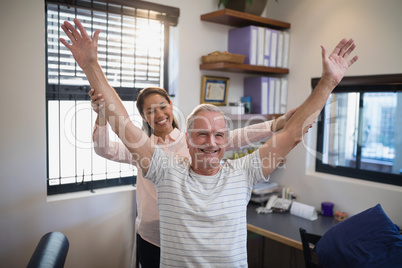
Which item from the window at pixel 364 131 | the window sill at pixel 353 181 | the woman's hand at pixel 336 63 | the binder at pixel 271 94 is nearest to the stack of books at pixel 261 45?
the binder at pixel 271 94

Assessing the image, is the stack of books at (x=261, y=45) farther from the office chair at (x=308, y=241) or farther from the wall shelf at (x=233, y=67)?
the office chair at (x=308, y=241)

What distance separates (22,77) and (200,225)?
59.4 inches

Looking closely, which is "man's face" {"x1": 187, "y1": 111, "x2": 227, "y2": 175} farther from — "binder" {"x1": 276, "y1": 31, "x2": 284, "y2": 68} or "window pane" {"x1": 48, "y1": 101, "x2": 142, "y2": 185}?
"binder" {"x1": 276, "y1": 31, "x2": 284, "y2": 68}

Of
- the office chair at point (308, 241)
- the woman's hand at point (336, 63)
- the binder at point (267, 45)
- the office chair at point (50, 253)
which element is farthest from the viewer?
the binder at point (267, 45)

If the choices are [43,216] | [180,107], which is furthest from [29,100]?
[180,107]

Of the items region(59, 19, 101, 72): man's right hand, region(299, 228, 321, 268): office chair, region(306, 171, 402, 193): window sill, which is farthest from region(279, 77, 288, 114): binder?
region(59, 19, 101, 72): man's right hand

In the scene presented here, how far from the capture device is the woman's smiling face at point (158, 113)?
1.82m

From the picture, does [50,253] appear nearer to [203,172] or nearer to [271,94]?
[203,172]

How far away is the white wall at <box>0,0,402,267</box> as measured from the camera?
6.97 ft

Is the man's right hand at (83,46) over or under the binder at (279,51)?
under

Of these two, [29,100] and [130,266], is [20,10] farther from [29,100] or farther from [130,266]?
[130,266]

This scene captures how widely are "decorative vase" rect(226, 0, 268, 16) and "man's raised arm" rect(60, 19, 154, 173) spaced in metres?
1.94

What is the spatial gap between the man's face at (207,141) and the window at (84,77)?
53.5 inches

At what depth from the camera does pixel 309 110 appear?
4.41ft
